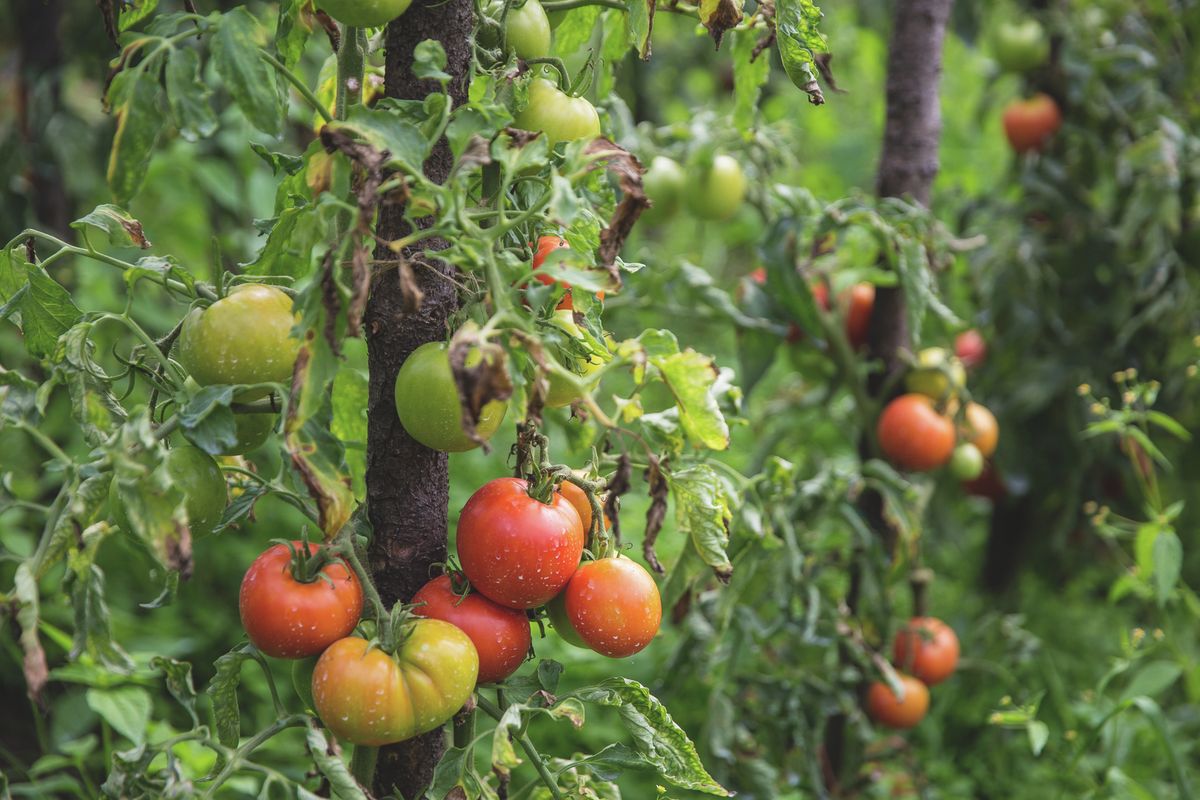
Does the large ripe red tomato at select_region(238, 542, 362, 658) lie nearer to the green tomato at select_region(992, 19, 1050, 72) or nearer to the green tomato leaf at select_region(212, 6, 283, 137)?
the green tomato leaf at select_region(212, 6, 283, 137)

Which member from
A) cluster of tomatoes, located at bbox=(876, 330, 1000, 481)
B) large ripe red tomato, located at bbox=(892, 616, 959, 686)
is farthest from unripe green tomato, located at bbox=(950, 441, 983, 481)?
large ripe red tomato, located at bbox=(892, 616, 959, 686)

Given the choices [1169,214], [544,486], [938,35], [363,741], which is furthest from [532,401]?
[1169,214]

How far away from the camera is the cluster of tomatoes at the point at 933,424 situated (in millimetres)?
1566

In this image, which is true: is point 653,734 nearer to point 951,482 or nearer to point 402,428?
point 402,428

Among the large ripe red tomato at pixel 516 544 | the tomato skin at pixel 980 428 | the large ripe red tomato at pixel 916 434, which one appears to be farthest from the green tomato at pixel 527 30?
the tomato skin at pixel 980 428

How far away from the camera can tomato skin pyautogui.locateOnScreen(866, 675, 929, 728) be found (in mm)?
1602

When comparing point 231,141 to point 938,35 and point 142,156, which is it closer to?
point 938,35

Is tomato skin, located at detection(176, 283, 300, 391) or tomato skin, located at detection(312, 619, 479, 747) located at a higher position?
tomato skin, located at detection(176, 283, 300, 391)

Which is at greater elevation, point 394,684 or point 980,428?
point 394,684

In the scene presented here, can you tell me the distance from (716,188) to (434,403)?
3.34 feet

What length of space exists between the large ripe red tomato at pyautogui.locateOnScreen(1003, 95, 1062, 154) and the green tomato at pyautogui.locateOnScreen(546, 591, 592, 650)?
1719mm

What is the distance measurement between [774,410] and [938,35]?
2.13ft

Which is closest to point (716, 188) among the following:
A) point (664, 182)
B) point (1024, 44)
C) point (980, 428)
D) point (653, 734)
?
point (664, 182)

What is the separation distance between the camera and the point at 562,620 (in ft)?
2.72
